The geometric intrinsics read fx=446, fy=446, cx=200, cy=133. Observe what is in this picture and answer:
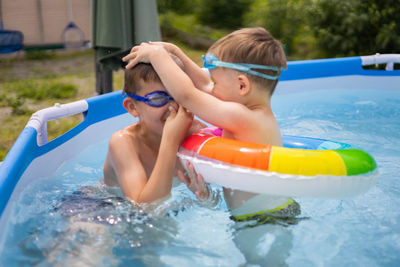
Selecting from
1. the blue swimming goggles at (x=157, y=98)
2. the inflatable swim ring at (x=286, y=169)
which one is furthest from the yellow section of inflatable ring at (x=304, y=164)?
the blue swimming goggles at (x=157, y=98)

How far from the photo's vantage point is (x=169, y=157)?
2.26 metres

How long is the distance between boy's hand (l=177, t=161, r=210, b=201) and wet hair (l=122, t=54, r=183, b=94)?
0.50 meters

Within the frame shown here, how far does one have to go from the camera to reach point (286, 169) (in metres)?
2.04

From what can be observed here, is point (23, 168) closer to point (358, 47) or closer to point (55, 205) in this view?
point (55, 205)

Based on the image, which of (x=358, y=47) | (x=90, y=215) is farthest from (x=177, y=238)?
(x=358, y=47)

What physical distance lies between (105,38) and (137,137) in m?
2.56

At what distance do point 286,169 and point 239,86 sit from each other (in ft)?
1.67

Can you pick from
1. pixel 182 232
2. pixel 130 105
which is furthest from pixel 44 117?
pixel 182 232

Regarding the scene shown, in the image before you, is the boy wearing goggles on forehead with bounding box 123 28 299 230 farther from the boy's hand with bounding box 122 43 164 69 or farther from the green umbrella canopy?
the green umbrella canopy

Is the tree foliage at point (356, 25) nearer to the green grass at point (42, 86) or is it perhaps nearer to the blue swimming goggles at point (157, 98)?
the green grass at point (42, 86)

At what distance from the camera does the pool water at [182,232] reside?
2.24 meters

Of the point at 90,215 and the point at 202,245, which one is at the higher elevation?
the point at 90,215

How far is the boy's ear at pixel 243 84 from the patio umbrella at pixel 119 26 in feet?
9.06

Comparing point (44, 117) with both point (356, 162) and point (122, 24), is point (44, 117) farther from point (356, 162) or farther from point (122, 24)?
point (122, 24)
